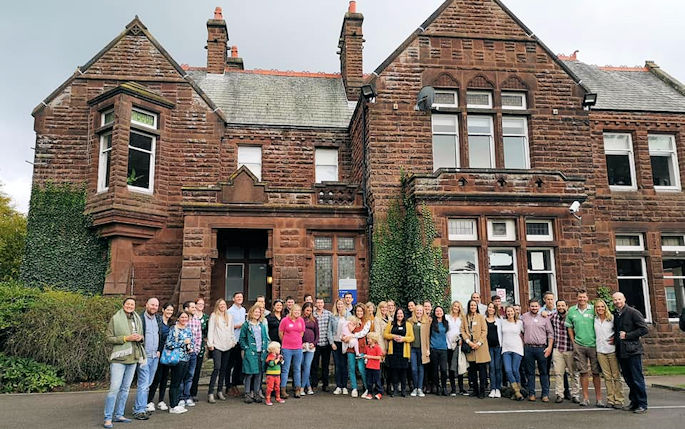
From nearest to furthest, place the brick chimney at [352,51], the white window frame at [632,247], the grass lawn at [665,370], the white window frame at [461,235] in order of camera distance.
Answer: the white window frame at [461,235] → the grass lawn at [665,370] → the white window frame at [632,247] → the brick chimney at [352,51]

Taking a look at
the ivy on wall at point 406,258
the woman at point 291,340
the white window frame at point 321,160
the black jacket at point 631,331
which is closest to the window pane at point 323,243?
the ivy on wall at point 406,258

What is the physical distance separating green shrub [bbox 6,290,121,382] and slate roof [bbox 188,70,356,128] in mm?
8671

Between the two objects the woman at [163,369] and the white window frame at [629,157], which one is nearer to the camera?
the woman at [163,369]

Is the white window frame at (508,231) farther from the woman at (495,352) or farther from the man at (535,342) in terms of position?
the woman at (495,352)

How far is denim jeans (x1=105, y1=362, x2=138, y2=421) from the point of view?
7266mm

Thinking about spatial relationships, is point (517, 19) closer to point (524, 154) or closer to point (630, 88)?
point (524, 154)

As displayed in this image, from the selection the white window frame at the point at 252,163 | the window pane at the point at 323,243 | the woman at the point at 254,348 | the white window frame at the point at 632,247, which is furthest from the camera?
the white window frame at the point at 252,163

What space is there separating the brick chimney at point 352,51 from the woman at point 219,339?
1345 centimetres

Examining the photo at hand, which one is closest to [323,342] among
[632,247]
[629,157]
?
[632,247]

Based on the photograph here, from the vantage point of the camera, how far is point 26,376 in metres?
10.7

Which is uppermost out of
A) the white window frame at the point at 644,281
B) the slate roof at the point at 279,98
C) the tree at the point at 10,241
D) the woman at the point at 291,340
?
the slate roof at the point at 279,98

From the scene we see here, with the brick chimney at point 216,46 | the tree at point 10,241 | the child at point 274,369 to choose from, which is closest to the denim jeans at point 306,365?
the child at point 274,369

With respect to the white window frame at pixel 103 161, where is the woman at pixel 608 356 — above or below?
below

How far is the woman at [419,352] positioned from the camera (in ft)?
31.3
